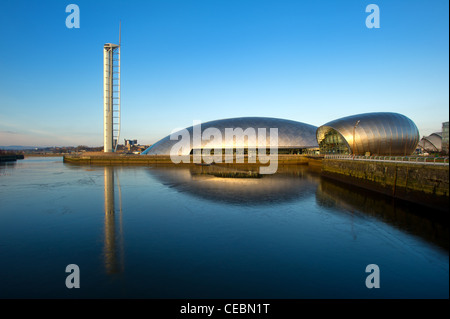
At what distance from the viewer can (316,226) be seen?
13.2m

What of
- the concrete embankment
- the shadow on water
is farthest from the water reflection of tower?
the concrete embankment

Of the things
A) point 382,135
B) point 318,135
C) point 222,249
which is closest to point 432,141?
point 318,135

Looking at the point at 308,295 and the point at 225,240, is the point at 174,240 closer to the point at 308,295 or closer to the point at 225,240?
the point at 225,240

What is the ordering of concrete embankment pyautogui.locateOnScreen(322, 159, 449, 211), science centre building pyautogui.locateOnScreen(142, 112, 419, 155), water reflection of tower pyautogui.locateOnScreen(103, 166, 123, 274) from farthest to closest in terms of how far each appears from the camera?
1. science centre building pyautogui.locateOnScreen(142, 112, 419, 155)
2. concrete embankment pyautogui.locateOnScreen(322, 159, 449, 211)
3. water reflection of tower pyautogui.locateOnScreen(103, 166, 123, 274)

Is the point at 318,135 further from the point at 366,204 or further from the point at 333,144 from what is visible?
the point at 366,204

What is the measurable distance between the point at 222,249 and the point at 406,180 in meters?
16.0

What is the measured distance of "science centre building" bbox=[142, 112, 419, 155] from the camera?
142ft

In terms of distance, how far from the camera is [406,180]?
18.8 m

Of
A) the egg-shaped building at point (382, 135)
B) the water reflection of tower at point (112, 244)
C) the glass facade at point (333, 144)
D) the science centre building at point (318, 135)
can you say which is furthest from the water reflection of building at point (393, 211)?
the glass facade at point (333, 144)

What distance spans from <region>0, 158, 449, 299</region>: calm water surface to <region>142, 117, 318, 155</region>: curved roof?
4981cm

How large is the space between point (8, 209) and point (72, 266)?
12.7 m

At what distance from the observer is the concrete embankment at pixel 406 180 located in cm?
1518

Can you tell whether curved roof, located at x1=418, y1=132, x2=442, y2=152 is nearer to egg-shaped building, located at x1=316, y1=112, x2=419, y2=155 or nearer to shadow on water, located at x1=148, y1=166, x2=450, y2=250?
egg-shaped building, located at x1=316, y1=112, x2=419, y2=155

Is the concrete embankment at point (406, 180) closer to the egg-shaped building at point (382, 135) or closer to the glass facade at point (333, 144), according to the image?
the egg-shaped building at point (382, 135)
